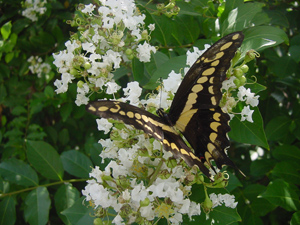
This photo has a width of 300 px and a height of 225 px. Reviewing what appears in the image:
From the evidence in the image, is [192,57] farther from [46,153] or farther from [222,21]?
[46,153]

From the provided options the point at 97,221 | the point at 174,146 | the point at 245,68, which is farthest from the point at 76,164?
the point at 245,68

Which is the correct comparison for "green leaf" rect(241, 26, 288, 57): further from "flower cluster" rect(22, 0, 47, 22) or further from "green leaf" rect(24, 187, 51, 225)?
"flower cluster" rect(22, 0, 47, 22)

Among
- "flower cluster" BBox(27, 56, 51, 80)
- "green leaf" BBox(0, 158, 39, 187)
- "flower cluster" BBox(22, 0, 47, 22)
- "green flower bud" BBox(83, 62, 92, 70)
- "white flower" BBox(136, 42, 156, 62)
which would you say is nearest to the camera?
"green flower bud" BBox(83, 62, 92, 70)

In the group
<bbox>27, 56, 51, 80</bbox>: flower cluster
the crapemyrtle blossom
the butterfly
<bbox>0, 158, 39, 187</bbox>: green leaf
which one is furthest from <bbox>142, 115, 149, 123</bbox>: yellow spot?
<bbox>27, 56, 51, 80</bbox>: flower cluster

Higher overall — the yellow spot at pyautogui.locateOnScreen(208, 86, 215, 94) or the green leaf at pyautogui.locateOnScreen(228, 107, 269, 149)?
the yellow spot at pyautogui.locateOnScreen(208, 86, 215, 94)

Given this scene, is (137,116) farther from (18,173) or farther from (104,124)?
(18,173)

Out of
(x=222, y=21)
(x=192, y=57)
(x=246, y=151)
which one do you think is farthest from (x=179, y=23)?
(x=246, y=151)

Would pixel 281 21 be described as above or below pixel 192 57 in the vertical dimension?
below
